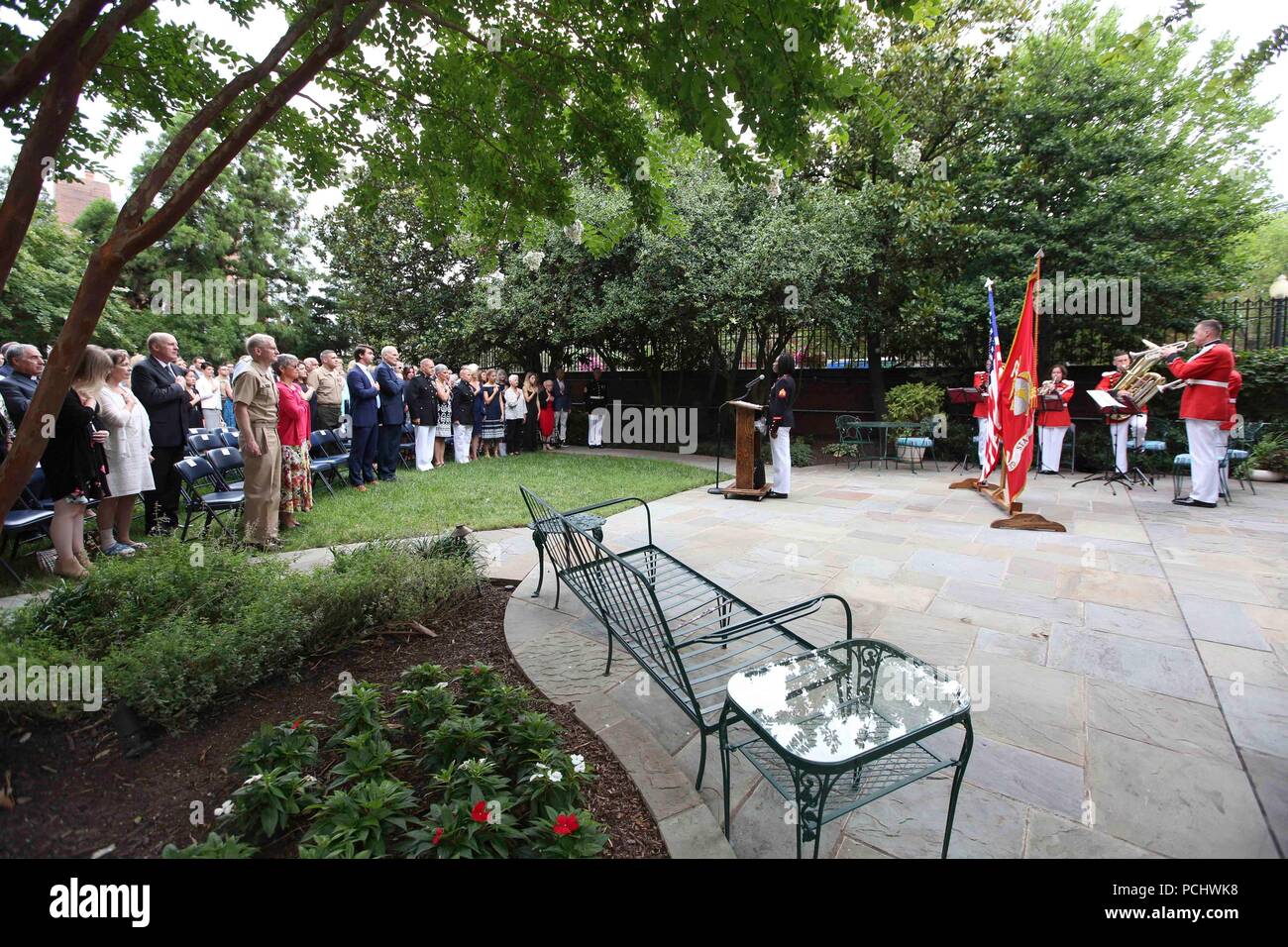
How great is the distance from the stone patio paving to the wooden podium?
1.64 m

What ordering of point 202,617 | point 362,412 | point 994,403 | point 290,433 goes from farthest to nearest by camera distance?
point 362,412 → point 994,403 → point 290,433 → point 202,617

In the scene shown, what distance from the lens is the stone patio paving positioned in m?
2.22

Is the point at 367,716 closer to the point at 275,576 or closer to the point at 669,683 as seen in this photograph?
the point at 669,683

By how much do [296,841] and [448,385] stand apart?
36.1 feet

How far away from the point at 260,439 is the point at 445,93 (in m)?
3.83

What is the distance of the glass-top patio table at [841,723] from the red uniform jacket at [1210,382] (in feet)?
27.4

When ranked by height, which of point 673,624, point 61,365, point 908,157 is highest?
point 908,157

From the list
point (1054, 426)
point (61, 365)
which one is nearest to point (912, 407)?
point (1054, 426)

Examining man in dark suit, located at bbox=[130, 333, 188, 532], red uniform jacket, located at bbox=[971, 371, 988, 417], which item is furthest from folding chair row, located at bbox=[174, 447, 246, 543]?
red uniform jacket, located at bbox=[971, 371, 988, 417]

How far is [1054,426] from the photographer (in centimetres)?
1068

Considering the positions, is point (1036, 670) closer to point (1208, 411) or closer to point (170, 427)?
point (1208, 411)

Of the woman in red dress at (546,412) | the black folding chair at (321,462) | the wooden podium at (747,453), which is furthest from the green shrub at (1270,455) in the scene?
the black folding chair at (321,462)

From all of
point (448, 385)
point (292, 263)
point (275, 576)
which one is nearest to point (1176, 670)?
point (275, 576)

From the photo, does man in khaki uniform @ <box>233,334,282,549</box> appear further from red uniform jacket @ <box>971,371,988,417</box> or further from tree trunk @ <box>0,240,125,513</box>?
red uniform jacket @ <box>971,371,988,417</box>
